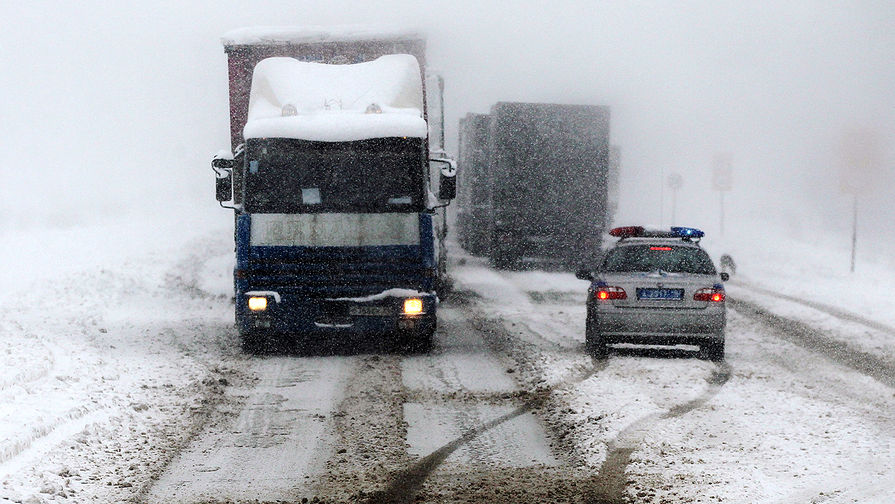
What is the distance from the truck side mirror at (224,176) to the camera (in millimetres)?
13741

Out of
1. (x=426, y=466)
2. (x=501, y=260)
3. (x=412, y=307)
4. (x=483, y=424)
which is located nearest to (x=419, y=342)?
(x=412, y=307)

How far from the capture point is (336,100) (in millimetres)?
13992

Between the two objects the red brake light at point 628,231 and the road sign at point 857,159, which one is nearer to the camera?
the red brake light at point 628,231

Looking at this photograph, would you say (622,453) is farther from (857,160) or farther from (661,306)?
(857,160)

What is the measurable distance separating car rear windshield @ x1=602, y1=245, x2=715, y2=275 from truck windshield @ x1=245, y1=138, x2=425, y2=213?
7.92 feet

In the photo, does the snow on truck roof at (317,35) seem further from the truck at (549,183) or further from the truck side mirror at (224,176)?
the truck at (549,183)

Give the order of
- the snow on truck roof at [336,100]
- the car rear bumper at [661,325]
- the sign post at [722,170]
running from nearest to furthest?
the car rear bumper at [661,325]
the snow on truck roof at [336,100]
the sign post at [722,170]

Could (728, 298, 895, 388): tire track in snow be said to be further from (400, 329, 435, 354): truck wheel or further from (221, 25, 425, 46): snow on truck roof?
(221, 25, 425, 46): snow on truck roof

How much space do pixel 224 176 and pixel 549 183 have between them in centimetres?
1434

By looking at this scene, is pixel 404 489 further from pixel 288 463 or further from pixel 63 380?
pixel 63 380

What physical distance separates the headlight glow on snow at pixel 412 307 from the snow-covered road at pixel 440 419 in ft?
1.95

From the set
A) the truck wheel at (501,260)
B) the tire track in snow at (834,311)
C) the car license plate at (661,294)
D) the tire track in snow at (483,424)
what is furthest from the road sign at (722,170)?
the car license plate at (661,294)

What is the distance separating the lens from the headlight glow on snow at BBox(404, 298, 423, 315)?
12992 mm

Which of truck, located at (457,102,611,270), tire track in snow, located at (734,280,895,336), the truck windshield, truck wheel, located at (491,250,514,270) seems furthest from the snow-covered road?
truck wheel, located at (491,250,514,270)
